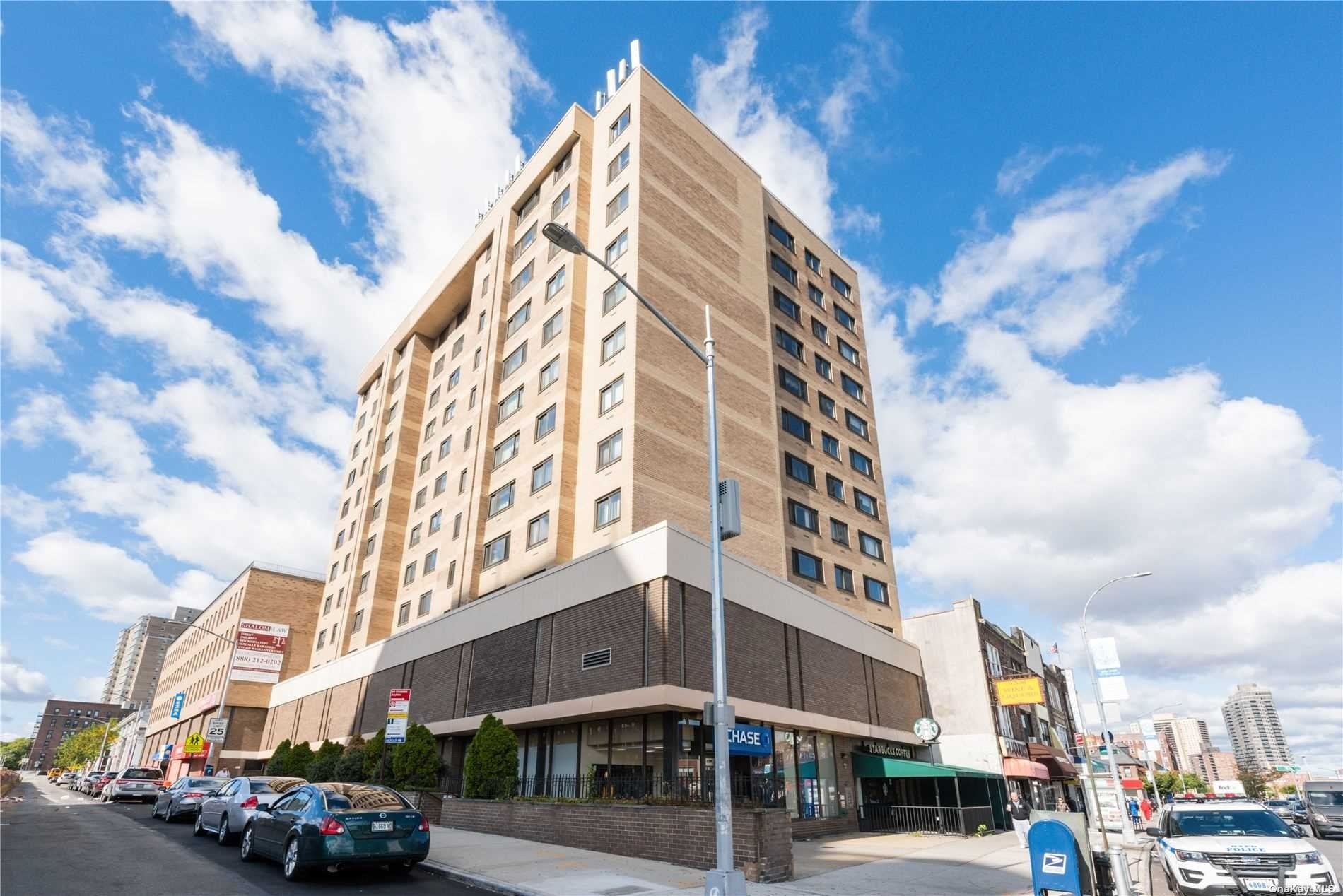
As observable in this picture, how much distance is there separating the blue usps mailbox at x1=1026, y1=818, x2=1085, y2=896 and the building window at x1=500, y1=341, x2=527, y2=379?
30828 mm

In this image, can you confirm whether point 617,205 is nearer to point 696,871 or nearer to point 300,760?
point 696,871

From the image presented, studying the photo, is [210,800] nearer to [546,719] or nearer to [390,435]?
[546,719]

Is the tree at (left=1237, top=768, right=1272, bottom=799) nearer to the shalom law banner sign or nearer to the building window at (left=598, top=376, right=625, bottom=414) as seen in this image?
the shalom law banner sign

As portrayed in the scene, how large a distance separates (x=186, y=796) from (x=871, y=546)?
32455 mm

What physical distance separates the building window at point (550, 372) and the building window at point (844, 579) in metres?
16.7

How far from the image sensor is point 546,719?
2481cm

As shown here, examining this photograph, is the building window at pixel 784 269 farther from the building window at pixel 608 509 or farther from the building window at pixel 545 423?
the building window at pixel 608 509

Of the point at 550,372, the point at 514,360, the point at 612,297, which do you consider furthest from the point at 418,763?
the point at 612,297

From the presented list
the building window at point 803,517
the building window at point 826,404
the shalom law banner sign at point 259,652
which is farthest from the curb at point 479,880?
the shalom law banner sign at point 259,652

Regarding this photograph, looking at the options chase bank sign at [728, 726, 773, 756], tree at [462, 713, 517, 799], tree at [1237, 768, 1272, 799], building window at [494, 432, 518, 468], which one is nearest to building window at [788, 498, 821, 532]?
building window at [494, 432, 518, 468]

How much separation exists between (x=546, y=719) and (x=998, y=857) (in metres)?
13.6

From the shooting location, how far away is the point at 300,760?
118ft

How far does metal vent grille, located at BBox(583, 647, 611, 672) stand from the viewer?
23.9m

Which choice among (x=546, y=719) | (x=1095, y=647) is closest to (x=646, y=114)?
(x=546, y=719)
